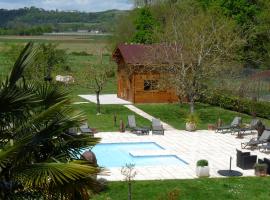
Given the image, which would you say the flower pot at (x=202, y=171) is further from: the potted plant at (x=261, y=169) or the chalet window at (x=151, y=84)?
A: the chalet window at (x=151, y=84)

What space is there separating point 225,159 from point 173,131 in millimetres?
7110

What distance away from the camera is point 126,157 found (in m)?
24.1

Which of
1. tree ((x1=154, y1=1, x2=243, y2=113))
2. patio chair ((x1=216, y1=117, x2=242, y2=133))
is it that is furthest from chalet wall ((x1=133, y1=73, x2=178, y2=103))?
patio chair ((x1=216, y1=117, x2=242, y2=133))

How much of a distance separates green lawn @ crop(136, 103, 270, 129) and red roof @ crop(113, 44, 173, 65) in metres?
3.48

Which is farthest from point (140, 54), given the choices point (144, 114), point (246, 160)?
point (246, 160)

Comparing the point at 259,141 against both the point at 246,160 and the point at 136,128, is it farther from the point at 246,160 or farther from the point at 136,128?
the point at 136,128

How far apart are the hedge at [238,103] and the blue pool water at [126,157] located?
10696 mm

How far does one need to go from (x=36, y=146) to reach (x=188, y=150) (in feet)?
57.4

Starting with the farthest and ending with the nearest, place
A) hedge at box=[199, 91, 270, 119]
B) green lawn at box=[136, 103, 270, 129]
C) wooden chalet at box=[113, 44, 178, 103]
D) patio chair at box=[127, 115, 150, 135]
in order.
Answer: wooden chalet at box=[113, 44, 178, 103] < hedge at box=[199, 91, 270, 119] < green lawn at box=[136, 103, 270, 129] < patio chair at box=[127, 115, 150, 135]

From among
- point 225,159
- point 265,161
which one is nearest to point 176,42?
point 225,159

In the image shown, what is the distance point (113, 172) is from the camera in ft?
66.1

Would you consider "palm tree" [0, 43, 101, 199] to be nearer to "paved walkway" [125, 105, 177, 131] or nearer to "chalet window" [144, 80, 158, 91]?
"paved walkway" [125, 105, 177, 131]

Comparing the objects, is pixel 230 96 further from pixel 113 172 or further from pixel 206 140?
pixel 113 172

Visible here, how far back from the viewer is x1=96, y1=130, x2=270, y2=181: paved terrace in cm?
1994
